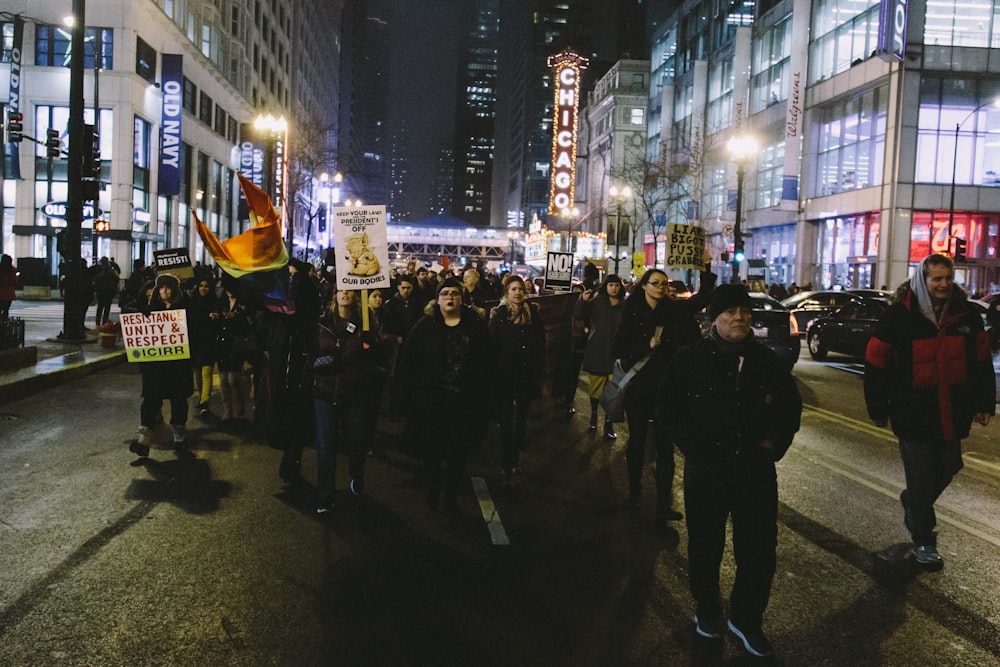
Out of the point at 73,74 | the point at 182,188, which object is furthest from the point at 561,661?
the point at 182,188

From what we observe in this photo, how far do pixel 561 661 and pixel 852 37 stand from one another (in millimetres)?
41624

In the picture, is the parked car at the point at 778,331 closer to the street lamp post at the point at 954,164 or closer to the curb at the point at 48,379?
the curb at the point at 48,379

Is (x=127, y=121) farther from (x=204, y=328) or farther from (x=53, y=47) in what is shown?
(x=204, y=328)

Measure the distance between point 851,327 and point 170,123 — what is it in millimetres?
34673

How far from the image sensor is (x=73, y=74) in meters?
17.8

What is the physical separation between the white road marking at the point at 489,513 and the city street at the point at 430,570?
3 centimetres

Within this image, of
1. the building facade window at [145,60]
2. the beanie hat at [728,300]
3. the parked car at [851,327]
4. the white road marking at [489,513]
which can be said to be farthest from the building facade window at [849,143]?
the beanie hat at [728,300]

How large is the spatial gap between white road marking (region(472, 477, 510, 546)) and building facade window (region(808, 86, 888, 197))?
35.0 metres

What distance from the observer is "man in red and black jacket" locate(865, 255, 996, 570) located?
533 cm

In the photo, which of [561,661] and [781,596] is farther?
[781,596]

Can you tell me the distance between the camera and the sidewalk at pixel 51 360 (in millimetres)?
12000

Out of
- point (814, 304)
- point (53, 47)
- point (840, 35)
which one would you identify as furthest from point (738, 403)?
point (53, 47)

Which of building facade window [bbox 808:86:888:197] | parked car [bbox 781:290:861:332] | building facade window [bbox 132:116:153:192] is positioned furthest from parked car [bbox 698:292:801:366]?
building facade window [bbox 132:116:153:192]

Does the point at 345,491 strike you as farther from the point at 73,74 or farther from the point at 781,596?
the point at 73,74
